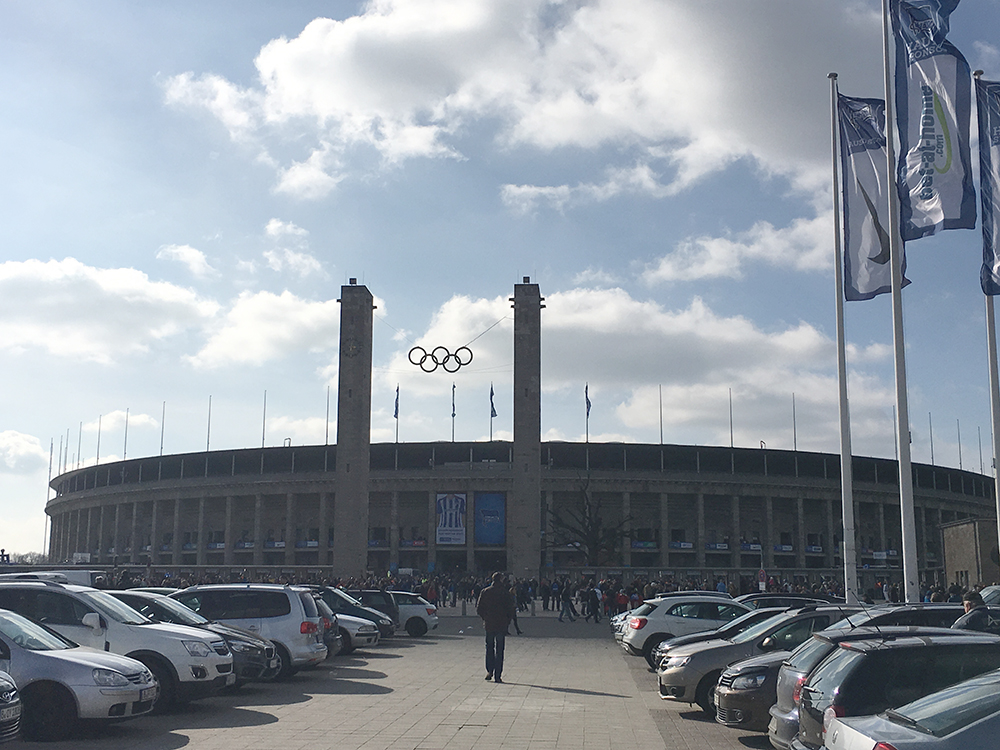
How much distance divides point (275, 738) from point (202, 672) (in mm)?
2537

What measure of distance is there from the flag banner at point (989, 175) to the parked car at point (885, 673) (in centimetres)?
1459

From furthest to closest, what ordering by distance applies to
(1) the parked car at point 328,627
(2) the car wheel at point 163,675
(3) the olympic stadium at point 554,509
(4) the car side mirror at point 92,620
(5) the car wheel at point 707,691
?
(3) the olympic stadium at point 554,509
(1) the parked car at point 328,627
(5) the car wheel at point 707,691
(2) the car wheel at point 163,675
(4) the car side mirror at point 92,620

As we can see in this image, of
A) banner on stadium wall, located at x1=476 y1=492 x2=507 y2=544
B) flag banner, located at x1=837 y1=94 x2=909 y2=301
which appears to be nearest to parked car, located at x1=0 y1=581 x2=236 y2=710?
flag banner, located at x1=837 y1=94 x2=909 y2=301

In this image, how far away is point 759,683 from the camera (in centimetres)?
1141

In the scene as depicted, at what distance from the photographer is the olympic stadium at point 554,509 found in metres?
78.6

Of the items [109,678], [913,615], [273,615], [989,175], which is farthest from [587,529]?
[109,678]

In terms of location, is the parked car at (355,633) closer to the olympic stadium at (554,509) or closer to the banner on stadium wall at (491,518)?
the olympic stadium at (554,509)

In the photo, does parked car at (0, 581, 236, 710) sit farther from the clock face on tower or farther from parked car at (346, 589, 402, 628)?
the clock face on tower

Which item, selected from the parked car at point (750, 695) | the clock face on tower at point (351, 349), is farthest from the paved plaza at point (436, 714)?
the clock face on tower at point (351, 349)

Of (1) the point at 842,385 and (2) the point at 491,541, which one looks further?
(2) the point at 491,541

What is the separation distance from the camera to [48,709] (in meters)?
10.6

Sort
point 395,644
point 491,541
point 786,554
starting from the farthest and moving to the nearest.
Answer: point 786,554
point 491,541
point 395,644

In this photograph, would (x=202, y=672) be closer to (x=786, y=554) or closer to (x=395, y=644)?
(x=395, y=644)

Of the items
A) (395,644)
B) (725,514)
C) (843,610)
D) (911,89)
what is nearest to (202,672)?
(843,610)
